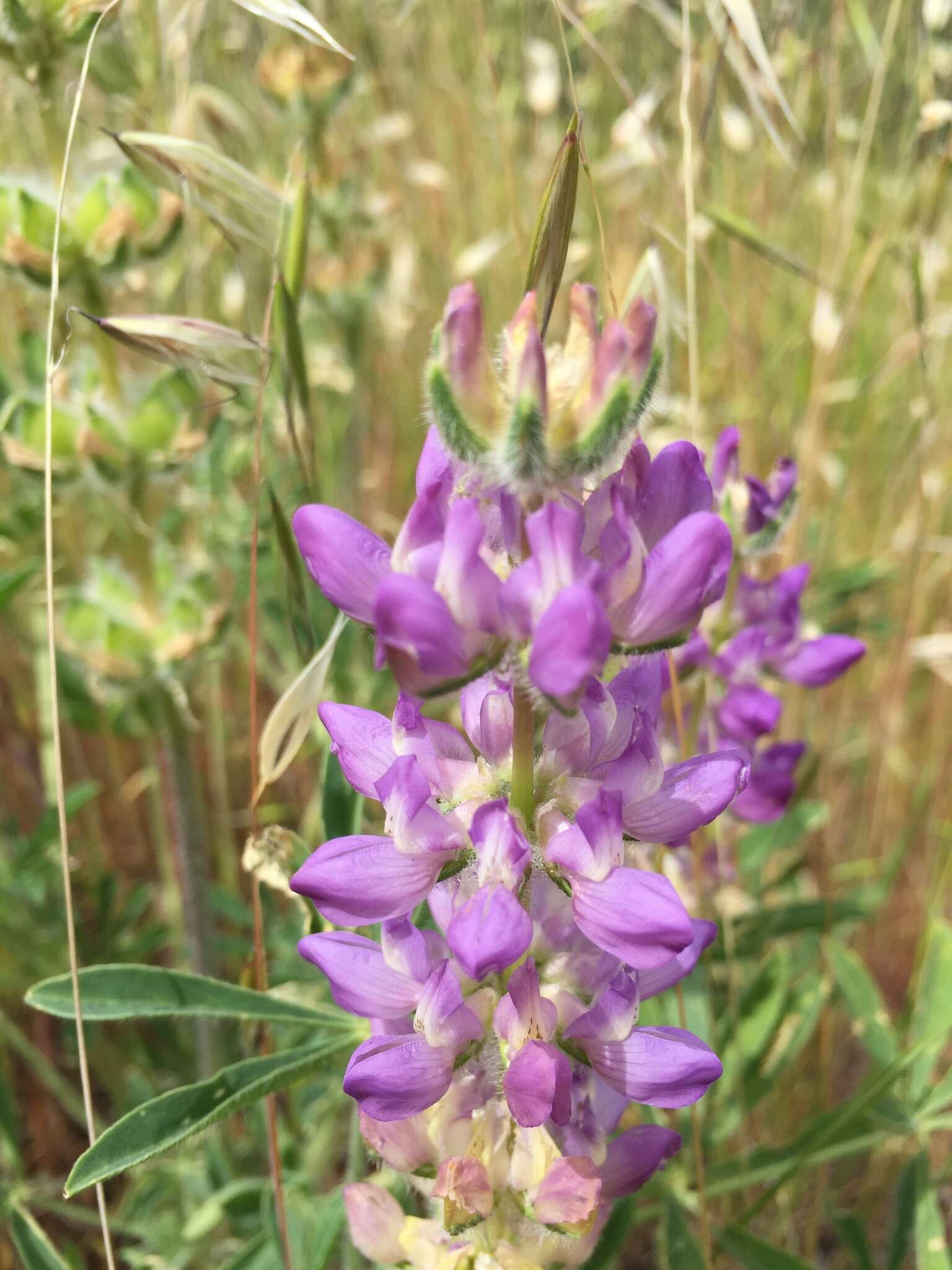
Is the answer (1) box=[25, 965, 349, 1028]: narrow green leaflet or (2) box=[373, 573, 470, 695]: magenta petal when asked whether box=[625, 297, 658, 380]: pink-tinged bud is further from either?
(1) box=[25, 965, 349, 1028]: narrow green leaflet

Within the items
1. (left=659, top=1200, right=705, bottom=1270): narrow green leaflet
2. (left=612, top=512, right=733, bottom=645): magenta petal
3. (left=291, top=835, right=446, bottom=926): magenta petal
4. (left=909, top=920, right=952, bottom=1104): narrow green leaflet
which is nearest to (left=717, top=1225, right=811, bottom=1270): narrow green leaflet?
(left=659, top=1200, right=705, bottom=1270): narrow green leaflet

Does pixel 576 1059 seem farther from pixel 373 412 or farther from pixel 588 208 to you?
pixel 373 412

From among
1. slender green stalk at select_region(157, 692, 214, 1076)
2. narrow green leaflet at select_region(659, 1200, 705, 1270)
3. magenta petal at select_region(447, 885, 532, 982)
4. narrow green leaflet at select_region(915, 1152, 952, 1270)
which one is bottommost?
narrow green leaflet at select_region(915, 1152, 952, 1270)

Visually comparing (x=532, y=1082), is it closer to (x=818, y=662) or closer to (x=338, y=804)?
(x=338, y=804)

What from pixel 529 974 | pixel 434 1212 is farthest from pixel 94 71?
pixel 434 1212

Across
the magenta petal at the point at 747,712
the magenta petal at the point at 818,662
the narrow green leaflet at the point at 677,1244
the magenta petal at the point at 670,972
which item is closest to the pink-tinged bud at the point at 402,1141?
the magenta petal at the point at 670,972

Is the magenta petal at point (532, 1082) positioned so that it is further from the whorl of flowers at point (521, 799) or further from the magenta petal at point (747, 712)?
the magenta petal at point (747, 712)

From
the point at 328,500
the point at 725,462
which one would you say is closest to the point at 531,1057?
the point at 725,462
